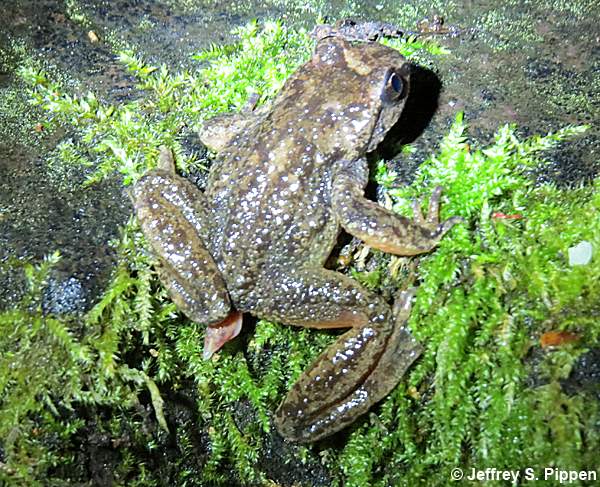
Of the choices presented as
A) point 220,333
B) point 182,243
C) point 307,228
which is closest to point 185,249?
point 182,243

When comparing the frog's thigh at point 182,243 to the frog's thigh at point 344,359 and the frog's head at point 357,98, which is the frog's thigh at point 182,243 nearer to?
the frog's thigh at point 344,359

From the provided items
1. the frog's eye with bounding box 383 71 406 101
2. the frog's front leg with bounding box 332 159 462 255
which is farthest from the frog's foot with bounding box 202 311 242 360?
the frog's eye with bounding box 383 71 406 101

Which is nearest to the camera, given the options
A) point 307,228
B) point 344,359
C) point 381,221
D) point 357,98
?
point 344,359

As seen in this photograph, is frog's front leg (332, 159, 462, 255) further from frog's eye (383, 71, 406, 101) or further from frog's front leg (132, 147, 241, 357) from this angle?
frog's front leg (132, 147, 241, 357)

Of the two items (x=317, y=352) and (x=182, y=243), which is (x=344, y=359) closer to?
(x=317, y=352)

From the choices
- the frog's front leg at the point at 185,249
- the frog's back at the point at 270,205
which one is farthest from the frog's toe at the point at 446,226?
the frog's front leg at the point at 185,249

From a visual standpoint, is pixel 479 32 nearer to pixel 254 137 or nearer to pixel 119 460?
pixel 254 137

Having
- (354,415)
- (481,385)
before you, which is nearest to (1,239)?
(354,415)
